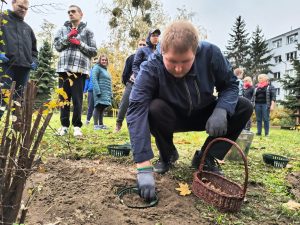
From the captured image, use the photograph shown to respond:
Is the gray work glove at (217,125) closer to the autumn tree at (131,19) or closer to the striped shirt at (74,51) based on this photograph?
the striped shirt at (74,51)

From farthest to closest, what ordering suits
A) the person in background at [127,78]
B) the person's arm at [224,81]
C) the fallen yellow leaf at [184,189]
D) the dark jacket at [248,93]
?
the dark jacket at [248,93]
the person in background at [127,78]
the person's arm at [224,81]
the fallen yellow leaf at [184,189]

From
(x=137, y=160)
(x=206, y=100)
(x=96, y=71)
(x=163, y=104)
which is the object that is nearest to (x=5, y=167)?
(x=137, y=160)

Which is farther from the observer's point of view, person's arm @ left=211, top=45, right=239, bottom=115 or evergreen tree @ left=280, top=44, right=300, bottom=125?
evergreen tree @ left=280, top=44, right=300, bottom=125

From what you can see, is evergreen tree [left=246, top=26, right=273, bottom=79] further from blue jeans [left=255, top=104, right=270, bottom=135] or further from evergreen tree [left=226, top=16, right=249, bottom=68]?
blue jeans [left=255, top=104, right=270, bottom=135]

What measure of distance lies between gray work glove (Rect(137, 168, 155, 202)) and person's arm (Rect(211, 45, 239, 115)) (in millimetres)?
822

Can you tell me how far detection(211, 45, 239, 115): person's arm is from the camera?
2.60 meters

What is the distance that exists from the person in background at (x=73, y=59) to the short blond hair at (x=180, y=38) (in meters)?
2.55

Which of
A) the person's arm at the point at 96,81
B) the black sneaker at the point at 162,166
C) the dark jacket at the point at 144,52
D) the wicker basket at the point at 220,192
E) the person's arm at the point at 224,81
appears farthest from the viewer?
the person's arm at the point at 96,81

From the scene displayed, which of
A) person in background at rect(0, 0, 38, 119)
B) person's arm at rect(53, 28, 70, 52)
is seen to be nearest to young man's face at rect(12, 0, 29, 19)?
person in background at rect(0, 0, 38, 119)

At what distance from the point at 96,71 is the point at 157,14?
54.3ft

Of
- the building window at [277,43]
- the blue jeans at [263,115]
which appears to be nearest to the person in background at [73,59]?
the blue jeans at [263,115]

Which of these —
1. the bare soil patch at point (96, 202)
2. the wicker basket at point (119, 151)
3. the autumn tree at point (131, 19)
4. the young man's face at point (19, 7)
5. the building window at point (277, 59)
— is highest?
the building window at point (277, 59)

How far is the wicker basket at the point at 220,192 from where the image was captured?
2105mm

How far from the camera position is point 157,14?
2236 cm
